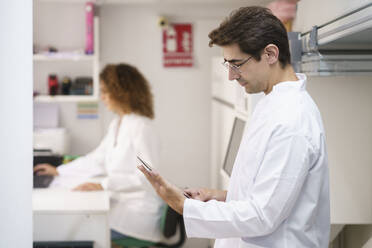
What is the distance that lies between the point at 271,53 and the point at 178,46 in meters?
2.84

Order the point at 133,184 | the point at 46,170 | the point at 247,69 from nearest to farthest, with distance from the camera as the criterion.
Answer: the point at 247,69, the point at 133,184, the point at 46,170

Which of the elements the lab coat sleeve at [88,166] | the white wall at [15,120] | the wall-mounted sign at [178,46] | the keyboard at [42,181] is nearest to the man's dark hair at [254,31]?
the white wall at [15,120]

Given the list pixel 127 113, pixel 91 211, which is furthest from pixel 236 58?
pixel 127 113

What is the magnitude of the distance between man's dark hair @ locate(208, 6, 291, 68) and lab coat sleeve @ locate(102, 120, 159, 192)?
178 centimetres

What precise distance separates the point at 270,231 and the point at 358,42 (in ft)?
2.34

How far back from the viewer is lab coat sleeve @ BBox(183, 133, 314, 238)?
127 cm

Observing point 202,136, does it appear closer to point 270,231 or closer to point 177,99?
point 177,99

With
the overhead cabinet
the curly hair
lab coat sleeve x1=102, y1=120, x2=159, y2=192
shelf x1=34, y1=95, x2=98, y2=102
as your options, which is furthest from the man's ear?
shelf x1=34, y1=95, x2=98, y2=102

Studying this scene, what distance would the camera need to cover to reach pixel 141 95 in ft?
10.7

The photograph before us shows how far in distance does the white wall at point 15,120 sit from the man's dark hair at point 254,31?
21.5 inches

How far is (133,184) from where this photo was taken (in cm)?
307

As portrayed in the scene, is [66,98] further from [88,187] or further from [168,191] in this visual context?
[168,191]

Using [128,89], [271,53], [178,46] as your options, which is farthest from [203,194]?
[178,46]

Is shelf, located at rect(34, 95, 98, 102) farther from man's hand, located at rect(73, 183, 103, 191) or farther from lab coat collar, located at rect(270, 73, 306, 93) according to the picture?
lab coat collar, located at rect(270, 73, 306, 93)
